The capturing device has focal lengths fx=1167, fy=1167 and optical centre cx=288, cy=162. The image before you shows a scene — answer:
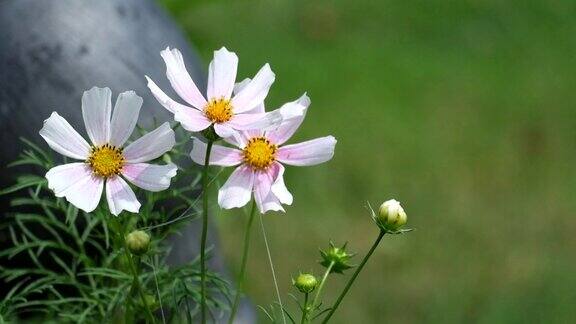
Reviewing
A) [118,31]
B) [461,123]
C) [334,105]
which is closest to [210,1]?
[334,105]

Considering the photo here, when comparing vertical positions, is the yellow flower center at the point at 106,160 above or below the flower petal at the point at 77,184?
above

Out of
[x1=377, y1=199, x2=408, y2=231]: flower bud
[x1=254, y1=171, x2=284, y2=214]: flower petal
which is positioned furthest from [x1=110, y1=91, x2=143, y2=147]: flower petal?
[x1=377, y1=199, x2=408, y2=231]: flower bud

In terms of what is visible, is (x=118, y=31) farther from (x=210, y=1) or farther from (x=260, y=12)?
(x=260, y=12)

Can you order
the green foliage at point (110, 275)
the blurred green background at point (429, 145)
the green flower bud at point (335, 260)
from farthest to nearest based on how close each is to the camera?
1. the blurred green background at point (429, 145)
2. the green foliage at point (110, 275)
3. the green flower bud at point (335, 260)

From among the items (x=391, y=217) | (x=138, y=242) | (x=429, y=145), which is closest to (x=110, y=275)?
(x=138, y=242)

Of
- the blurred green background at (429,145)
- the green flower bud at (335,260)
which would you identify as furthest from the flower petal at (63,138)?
the blurred green background at (429,145)

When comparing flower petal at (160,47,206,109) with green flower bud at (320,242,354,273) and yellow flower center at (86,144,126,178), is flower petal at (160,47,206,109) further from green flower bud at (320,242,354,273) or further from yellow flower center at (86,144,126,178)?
green flower bud at (320,242,354,273)

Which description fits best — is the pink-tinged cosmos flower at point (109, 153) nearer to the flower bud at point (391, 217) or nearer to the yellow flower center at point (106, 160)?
the yellow flower center at point (106, 160)
